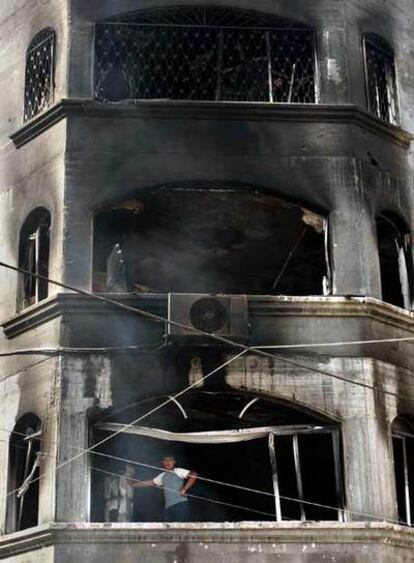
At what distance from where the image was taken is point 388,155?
19.7 m

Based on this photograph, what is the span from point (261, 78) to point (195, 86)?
3.95ft

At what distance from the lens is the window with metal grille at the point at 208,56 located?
64.4 ft

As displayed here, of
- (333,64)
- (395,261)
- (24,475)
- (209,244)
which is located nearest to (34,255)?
(24,475)

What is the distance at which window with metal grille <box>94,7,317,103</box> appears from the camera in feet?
64.4

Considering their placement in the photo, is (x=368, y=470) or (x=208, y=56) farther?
(x=208, y=56)

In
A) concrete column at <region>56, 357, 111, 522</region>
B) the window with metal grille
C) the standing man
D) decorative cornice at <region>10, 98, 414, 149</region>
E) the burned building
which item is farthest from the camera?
the window with metal grille

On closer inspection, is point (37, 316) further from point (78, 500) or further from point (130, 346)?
point (78, 500)

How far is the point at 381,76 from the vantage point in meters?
20.6

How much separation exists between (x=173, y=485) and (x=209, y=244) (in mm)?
6340

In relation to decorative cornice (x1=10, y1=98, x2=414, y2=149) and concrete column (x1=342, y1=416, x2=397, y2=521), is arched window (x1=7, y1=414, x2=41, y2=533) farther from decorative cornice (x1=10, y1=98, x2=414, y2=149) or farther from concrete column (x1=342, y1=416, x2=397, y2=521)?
decorative cornice (x1=10, y1=98, x2=414, y2=149)

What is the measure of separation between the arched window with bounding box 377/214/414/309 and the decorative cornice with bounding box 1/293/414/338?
1.01 m

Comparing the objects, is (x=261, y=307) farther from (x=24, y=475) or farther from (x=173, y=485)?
(x=24, y=475)

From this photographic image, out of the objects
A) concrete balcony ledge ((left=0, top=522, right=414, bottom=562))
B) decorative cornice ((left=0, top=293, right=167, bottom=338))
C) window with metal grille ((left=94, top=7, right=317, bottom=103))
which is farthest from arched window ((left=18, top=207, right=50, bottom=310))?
concrete balcony ledge ((left=0, top=522, right=414, bottom=562))

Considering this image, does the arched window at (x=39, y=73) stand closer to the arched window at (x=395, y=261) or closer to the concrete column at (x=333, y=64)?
the concrete column at (x=333, y=64)
